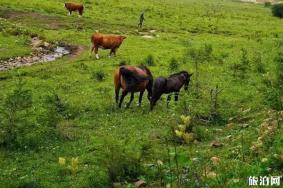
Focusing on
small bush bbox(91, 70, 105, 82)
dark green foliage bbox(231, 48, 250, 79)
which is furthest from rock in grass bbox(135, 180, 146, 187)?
dark green foliage bbox(231, 48, 250, 79)

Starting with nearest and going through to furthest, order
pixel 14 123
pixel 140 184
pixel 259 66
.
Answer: pixel 140 184 < pixel 14 123 < pixel 259 66

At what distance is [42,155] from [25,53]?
724 inches

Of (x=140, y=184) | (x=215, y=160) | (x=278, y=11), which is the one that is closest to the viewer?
(x=140, y=184)

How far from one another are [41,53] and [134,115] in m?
15.6

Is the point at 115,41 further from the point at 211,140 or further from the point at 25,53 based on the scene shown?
the point at 211,140

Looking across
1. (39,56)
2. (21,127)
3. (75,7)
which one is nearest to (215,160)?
(21,127)

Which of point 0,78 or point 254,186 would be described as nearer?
point 254,186

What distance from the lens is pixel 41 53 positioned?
33312mm

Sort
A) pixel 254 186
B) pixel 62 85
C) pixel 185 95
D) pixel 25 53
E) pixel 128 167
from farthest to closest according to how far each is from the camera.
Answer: pixel 25 53, pixel 62 85, pixel 185 95, pixel 128 167, pixel 254 186

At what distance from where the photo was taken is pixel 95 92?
23.3m

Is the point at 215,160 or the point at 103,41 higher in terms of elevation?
the point at 215,160

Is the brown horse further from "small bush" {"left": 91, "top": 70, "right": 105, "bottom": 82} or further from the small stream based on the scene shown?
the small stream

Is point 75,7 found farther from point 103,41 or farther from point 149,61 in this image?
point 149,61

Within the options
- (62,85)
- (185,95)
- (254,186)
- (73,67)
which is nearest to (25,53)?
(73,67)
